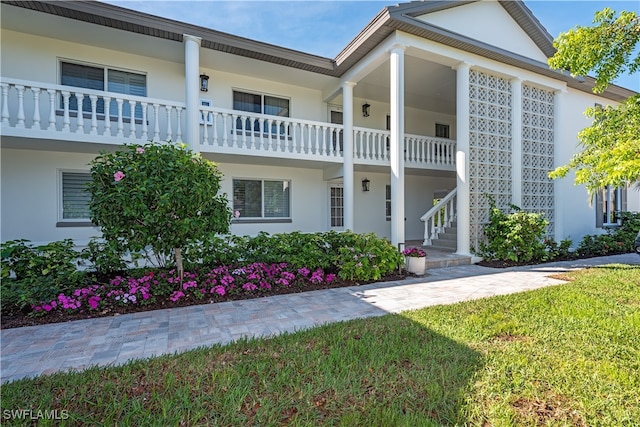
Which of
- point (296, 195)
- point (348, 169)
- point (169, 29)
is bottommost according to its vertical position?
point (296, 195)

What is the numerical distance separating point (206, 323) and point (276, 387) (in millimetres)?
1995

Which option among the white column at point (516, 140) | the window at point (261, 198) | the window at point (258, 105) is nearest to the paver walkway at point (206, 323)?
the white column at point (516, 140)

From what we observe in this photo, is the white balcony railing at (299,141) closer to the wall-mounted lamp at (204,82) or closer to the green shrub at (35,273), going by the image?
the wall-mounted lamp at (204,82)

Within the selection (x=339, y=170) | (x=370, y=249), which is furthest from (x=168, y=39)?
(x=370, y=249)

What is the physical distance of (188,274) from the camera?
5.55 meters

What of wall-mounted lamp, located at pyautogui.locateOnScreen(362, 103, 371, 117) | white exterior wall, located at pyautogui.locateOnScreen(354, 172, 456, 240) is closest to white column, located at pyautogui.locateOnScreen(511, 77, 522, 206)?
white exterior wall, located at pyautogui.locateOnScreen(354, 172, 456, 240)

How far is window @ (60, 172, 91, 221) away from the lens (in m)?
7.63

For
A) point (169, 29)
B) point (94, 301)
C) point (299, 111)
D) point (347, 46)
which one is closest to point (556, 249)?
point (347, 46)

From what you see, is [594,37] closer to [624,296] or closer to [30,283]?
[624,296]

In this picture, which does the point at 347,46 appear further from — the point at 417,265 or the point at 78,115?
the point at 78,115

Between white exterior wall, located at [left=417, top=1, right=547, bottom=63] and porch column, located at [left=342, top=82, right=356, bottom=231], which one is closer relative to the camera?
white exterior wall, located at [left=417, top=1, right=547, bottom=63]

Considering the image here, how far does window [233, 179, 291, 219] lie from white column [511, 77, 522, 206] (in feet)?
23.0

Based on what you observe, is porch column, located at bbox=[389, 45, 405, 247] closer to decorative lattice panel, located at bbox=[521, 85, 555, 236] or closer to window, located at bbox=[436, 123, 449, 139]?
decorative lattice panel, located at bbox=[521, 85, 555, 236]

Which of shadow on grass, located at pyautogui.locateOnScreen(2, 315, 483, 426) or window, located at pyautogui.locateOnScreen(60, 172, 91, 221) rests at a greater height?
window, located at pyautogui.locateOnScreen(60, 172, 91, 221)
